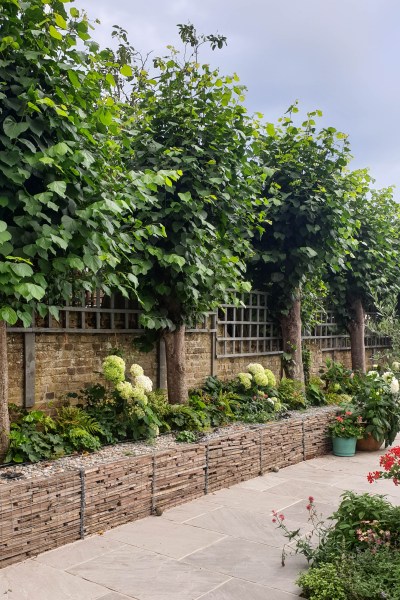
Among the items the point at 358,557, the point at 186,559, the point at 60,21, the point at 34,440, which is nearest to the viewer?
the point at 358,557

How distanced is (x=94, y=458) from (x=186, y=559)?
1.45 metres

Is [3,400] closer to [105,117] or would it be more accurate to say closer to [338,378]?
[105,117]

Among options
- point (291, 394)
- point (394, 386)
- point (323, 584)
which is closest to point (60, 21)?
point (323, 584)

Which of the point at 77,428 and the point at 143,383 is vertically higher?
the point at 143,383

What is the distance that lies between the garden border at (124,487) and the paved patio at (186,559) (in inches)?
4.2

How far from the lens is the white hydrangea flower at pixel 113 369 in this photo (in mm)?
6316

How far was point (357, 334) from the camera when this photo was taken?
516 inches

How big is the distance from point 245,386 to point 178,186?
10.5 feet

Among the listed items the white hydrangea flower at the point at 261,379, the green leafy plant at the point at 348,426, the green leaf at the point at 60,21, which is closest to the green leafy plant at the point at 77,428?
the white hydrangea flower at the point at 261,379

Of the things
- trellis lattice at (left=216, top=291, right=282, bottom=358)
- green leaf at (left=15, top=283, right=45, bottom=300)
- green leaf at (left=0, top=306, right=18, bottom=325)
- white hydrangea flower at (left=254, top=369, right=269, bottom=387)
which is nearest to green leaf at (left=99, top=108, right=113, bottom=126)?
green leaf at (left=15, top=283, right=45, bottom=300)

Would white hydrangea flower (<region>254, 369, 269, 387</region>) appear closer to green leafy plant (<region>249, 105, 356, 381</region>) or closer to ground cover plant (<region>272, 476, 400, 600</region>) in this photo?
green leafy plant (<region>249, 105, 356, 381</region>)

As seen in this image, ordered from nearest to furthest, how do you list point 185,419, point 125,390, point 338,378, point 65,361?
1. point 125,390
2. point 65,361
3. point 185,419
4. point 338,378

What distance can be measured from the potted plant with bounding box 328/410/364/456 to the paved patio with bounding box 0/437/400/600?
1.92m

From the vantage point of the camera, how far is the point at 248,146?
7.45 m
